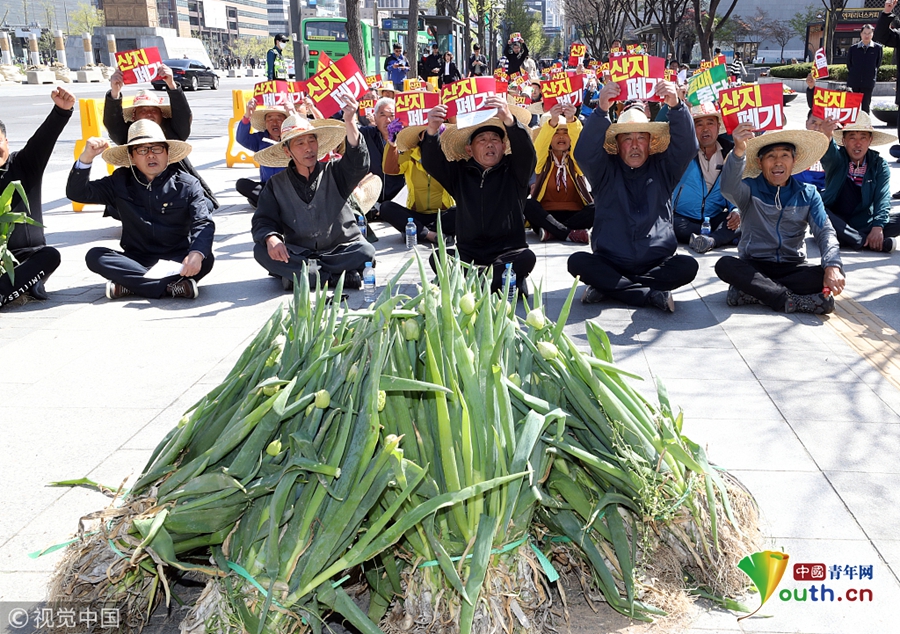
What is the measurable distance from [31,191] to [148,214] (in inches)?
32.9

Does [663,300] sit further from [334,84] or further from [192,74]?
[192,74]

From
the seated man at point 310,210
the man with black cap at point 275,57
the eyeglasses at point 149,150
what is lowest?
the seated man at point 310,210

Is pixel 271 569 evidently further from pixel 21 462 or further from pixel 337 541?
pixel 21 462

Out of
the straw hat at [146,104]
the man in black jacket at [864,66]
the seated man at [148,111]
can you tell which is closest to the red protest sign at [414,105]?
the seated man at [148,111]

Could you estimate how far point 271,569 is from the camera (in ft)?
6.86

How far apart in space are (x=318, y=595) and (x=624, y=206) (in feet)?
15.0

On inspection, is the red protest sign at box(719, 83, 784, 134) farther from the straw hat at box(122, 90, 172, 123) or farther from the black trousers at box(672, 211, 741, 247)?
the straw hat at box(122, 90, 172, 123)

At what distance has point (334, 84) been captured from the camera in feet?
29.0

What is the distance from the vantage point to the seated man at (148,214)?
20.9 feet

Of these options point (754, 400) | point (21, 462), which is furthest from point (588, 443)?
point (21, 462)

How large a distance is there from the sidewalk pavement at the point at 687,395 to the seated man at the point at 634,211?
207mm

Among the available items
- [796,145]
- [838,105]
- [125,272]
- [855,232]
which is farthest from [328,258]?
[855,232]

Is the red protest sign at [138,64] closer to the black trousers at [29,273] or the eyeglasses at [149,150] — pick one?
the eyeglasses at [149,150]

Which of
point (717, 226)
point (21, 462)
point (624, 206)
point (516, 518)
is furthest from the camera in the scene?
point (717, 226)
